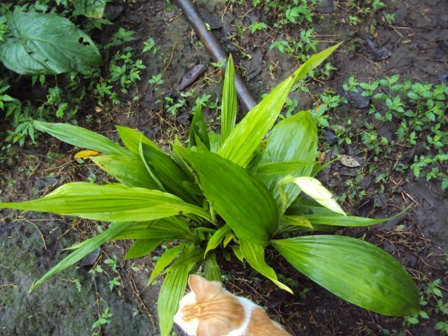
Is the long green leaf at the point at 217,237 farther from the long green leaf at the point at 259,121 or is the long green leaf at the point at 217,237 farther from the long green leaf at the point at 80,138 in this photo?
the long green leaf at the point at 80,138

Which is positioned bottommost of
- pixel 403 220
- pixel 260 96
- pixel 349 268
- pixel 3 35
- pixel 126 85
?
pixel 403 220

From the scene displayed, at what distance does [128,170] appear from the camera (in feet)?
4.61

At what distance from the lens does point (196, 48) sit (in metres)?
2.34

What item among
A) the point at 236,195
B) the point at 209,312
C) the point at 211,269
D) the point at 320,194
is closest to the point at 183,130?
the point at 211,269

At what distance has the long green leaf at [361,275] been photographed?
4.54ft

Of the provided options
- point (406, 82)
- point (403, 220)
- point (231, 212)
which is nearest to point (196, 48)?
point (406, 82)

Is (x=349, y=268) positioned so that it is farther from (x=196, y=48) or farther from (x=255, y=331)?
(x=196, y=48)

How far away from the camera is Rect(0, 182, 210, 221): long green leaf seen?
1.11 m

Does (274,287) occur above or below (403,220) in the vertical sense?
above

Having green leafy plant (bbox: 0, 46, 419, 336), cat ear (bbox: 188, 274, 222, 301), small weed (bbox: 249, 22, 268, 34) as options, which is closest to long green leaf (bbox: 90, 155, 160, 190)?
green leafy plant (bbox: 0, 46, 419, 336)

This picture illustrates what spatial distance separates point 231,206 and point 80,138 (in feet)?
2.22

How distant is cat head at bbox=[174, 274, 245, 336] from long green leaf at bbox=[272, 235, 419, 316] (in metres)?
0.32

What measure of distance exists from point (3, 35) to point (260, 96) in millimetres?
1434

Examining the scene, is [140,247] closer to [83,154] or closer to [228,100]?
[228,100]
